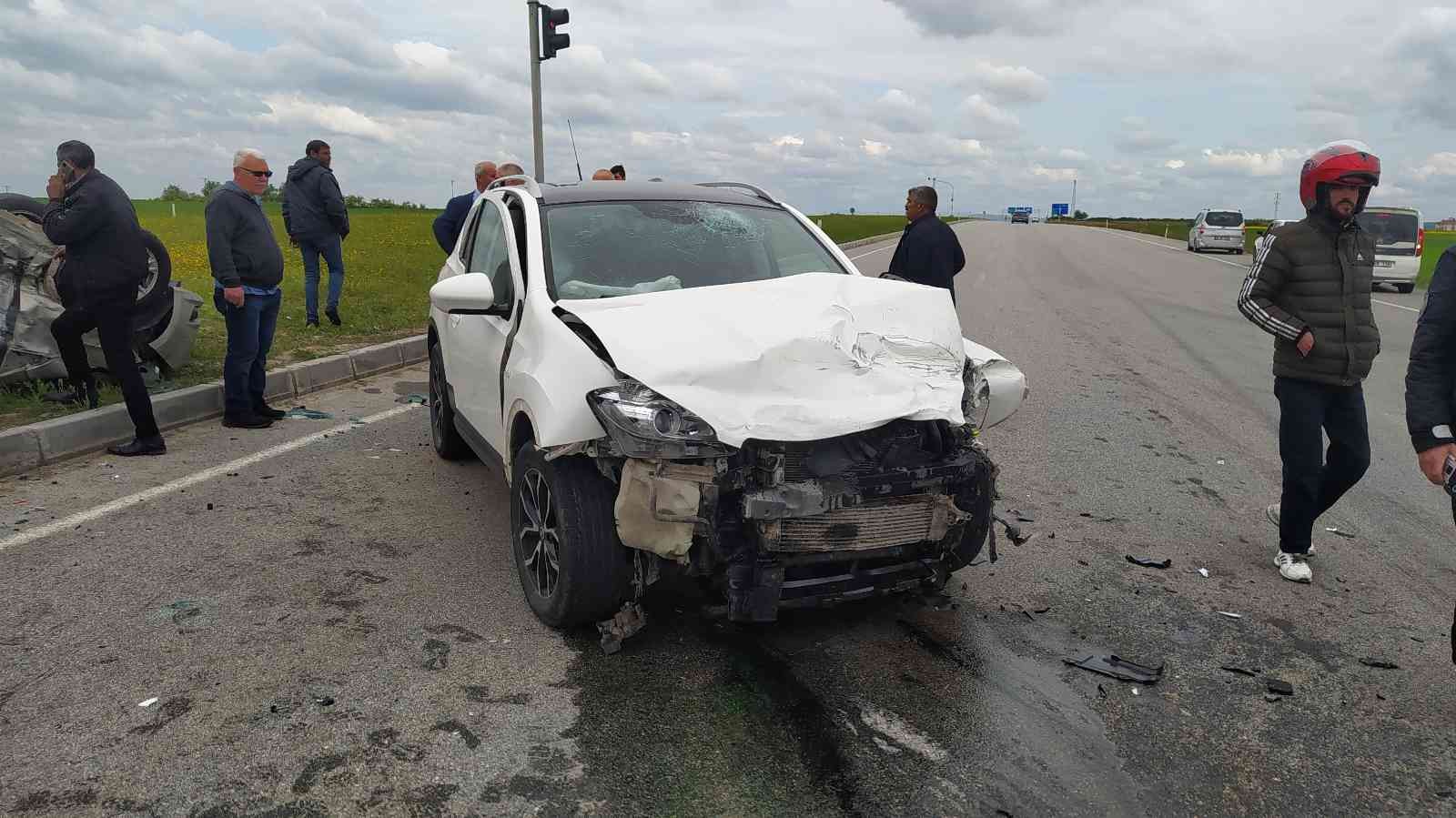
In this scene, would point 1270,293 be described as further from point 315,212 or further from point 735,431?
point 315,212

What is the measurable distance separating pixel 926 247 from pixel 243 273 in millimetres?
4955

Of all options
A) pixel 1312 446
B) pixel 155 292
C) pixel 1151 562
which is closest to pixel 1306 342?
pixel 1312 446

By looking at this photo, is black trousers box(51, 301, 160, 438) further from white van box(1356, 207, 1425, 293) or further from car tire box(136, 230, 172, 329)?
white van box(1356, 207, 1425, 293)

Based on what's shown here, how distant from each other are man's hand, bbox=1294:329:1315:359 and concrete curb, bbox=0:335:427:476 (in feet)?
23.1

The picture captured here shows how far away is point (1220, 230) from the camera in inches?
1406

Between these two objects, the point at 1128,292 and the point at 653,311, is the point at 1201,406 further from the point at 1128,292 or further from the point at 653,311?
the point at 1128,292

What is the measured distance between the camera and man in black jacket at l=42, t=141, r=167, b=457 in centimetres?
592

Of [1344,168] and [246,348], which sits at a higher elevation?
[1344,168]

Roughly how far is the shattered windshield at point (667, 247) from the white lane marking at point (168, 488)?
9.43 ft

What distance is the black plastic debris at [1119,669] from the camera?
3.48 meters

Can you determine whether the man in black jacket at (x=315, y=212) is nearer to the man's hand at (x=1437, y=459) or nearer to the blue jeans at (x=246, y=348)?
the blue jeans at (x=246, y=348)

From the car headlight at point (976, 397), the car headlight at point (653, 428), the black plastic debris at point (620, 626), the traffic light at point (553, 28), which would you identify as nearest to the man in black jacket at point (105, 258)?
the black plastic debris at point (620, 626)

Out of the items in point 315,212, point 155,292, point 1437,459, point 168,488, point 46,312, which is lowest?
point 168,488

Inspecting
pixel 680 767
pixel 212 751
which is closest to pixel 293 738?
pixel 212 751
